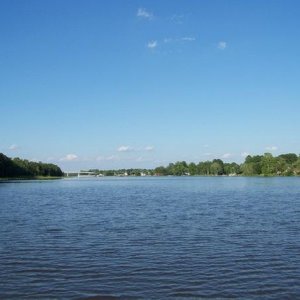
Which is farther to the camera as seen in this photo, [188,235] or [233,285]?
[188,235]

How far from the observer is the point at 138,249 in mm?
22734

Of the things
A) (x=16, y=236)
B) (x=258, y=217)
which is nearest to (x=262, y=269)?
(x=16, y=236)

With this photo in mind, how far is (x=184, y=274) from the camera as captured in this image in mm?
17234

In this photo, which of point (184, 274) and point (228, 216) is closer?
point (184, 274)

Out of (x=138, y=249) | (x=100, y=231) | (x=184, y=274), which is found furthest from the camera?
(x=100, y=231)

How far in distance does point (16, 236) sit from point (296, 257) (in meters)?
16.2

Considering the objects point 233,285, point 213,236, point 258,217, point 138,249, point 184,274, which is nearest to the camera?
point 233,285

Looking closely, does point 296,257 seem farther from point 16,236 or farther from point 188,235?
point 16,236

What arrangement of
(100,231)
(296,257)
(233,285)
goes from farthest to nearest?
(100,231) → (296,257) → (233,285)

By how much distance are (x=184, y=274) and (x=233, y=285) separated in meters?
2.29

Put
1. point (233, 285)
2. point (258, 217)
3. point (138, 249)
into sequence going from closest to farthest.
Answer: point (233, 285), point (138, 249), point (258, 217)

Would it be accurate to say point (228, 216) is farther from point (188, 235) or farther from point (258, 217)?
point (188, 235)

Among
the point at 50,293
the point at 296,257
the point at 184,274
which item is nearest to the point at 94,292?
the point at 50,293

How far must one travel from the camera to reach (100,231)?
29.4 meters
